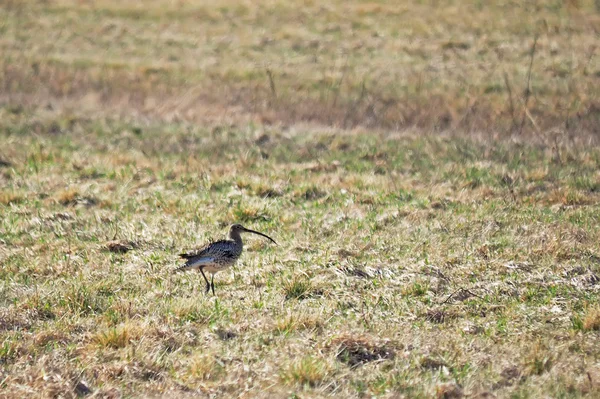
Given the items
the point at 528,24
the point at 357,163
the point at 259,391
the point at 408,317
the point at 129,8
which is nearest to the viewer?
the point at 259,391

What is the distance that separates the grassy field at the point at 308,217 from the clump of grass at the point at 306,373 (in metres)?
0.02

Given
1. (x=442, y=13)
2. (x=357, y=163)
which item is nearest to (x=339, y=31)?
(x=442, y=13)

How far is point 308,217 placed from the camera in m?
12.6

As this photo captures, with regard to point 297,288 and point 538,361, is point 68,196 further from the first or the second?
point 538,361

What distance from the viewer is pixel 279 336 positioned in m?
7.79

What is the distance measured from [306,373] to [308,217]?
5.89 meters

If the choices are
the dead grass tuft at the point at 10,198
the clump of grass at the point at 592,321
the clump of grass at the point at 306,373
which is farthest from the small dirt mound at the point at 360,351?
the dead grass tuft at the point at 10,198

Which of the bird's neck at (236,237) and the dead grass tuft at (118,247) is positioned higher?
the bird's neck at (236,237)

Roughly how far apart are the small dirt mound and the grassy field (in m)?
0.02

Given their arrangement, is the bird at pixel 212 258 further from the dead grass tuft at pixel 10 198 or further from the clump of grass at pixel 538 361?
the dead grass tuft at pixel 10 198

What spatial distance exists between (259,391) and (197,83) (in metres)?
19.6

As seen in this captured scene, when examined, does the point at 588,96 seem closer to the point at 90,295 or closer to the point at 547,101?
the point at 547,101

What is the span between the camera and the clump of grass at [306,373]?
22.2ft

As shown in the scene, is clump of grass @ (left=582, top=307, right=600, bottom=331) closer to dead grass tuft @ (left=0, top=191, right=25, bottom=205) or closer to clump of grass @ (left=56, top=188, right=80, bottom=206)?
clump of grass @ (left=56, top=188, right=80, bottom=206)
